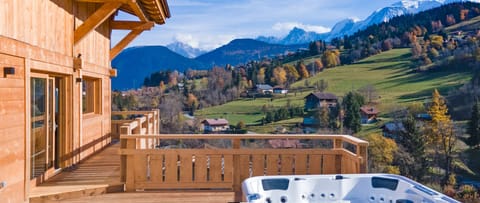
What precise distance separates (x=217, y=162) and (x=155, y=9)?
339 centimetres

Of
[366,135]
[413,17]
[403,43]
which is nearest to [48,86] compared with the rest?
[366,135]

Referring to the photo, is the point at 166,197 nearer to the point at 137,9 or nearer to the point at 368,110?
the point at 137,9

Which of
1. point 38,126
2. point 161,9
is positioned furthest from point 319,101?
point 38,126

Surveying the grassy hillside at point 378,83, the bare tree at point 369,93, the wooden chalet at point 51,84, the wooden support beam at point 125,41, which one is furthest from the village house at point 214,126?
the wooden chalet at point 51,84

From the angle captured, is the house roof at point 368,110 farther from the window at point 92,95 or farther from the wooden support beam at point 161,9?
the window at point 92,95

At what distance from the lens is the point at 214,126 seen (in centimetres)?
4200

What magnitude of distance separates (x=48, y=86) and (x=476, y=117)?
142ft

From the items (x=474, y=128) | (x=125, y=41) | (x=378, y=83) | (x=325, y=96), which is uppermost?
(x=378, y=83)

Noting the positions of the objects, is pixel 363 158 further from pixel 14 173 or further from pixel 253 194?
pixel 14 173

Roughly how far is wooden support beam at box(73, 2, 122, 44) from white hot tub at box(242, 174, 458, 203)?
3244 mm

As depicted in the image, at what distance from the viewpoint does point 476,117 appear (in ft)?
133

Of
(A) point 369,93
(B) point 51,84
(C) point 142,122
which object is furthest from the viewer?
(A) point 369,93

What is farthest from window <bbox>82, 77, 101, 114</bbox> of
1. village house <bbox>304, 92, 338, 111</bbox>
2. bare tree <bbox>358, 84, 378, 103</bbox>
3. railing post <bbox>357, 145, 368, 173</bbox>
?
bare tree <bbox>358, 84, 378, 103</bbox>

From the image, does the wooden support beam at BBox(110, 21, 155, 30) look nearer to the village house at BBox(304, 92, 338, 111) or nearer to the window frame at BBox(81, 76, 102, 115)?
the window frame at BBox(81, 76, 102, 115)
